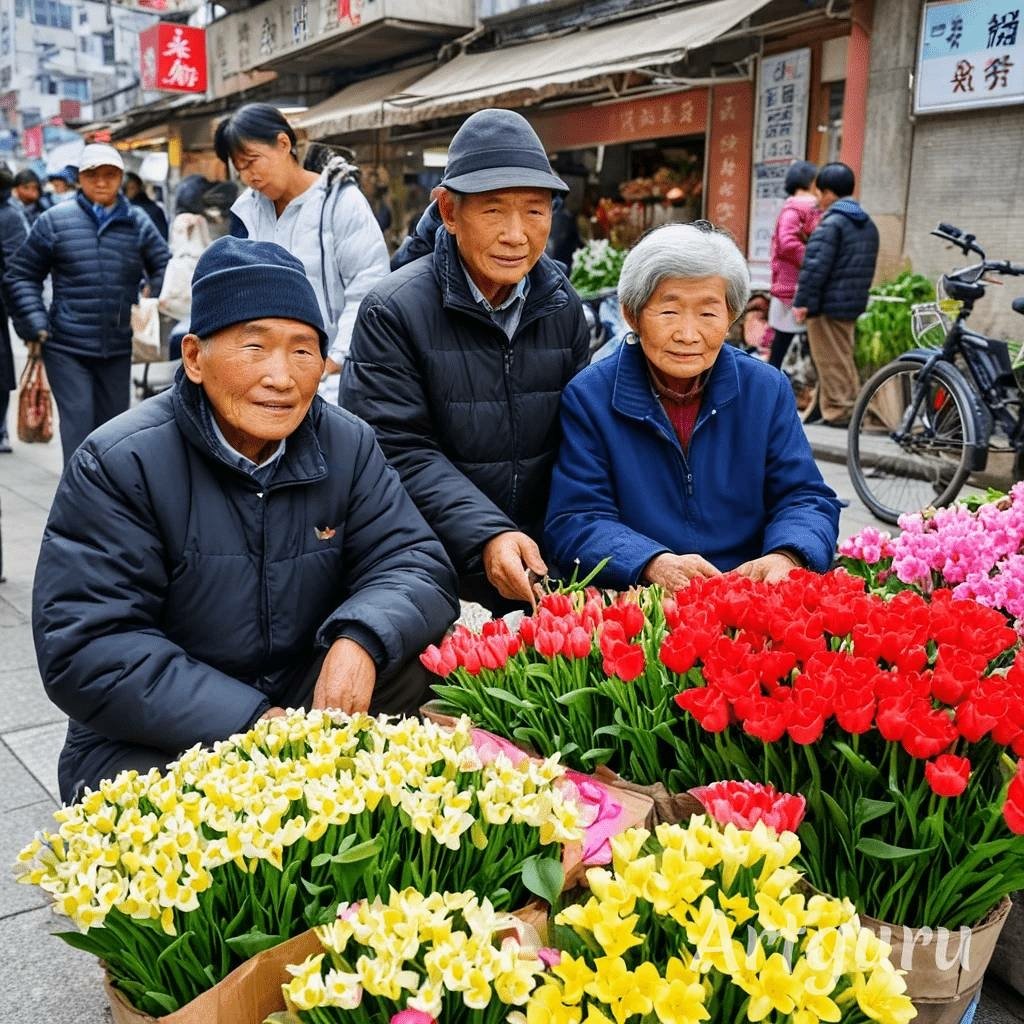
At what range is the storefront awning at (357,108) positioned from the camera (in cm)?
1303

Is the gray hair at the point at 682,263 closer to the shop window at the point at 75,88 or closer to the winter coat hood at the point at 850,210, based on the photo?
the winter coat hood at the point at 850,210

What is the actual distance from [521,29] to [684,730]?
45.0ft

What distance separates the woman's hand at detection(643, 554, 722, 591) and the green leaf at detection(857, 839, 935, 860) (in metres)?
1.05

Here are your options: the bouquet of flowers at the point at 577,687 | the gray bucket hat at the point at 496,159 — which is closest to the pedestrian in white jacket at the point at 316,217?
the gray bucket hat at the point at 496,159

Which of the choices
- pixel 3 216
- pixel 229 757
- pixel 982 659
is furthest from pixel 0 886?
pixel 3 216

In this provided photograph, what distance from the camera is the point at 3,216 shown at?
7871mm

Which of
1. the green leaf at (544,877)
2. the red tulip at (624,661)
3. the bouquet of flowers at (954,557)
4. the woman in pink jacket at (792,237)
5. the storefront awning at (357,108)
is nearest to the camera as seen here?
the green leaf at (544,877)

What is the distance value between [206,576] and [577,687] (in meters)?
0.80

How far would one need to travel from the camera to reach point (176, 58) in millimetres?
21344

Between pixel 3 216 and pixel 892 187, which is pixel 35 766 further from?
pixel 892 187

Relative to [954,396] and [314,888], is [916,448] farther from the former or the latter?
[314,888]

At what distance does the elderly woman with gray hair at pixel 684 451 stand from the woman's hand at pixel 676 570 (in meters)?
0.08

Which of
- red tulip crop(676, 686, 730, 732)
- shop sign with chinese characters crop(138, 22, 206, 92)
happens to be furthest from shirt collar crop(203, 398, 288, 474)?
shop sign with chinese characters crop(138, 22, 206, 92)

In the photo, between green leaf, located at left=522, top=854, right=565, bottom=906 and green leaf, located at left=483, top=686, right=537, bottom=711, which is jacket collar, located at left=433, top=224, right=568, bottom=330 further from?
green leaf, located at left=522, top=854, right=565, bottom=906
